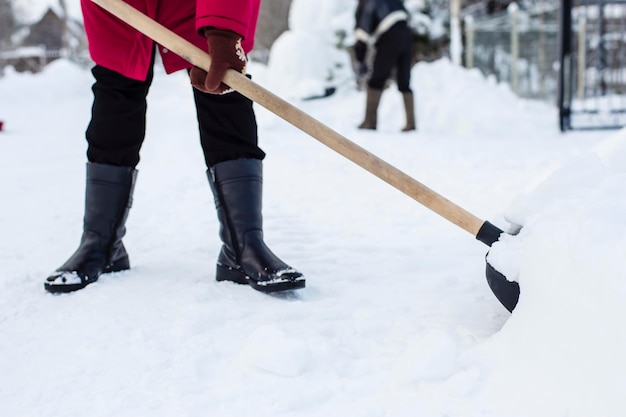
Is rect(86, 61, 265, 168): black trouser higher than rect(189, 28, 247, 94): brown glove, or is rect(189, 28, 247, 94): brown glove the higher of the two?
rect(189, 28, 247, 94): brown glove

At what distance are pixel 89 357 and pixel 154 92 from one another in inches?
429

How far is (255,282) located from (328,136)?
0.44 meters

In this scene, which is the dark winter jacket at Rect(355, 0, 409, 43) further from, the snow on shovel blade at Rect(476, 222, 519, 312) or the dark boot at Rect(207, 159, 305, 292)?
the snow on shovel blade at Rect(476, 222, 519, 312)

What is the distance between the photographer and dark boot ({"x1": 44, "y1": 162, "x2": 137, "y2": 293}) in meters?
1.79

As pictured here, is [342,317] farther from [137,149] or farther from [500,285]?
[137,149]

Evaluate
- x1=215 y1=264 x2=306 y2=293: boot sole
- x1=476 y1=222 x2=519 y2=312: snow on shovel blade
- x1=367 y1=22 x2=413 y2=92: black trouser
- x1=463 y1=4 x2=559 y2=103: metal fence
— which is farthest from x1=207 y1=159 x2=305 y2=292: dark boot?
x1=463 y1=4 x2=559 y2=103: metal fence

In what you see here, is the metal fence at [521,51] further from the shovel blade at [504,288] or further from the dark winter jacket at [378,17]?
the shovel blade at [504,288]

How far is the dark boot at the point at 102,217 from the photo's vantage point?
179cm

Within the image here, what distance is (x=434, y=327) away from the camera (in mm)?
1450

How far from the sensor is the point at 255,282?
171cm

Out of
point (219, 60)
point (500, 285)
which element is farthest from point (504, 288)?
point (219, 60)

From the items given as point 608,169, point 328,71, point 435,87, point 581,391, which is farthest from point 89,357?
point 328,71

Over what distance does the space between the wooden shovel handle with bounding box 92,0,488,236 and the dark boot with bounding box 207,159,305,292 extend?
30cm

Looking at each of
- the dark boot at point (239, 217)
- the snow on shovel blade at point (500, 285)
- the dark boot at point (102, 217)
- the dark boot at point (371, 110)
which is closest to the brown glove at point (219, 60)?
the dark boot at point (239, 217)
